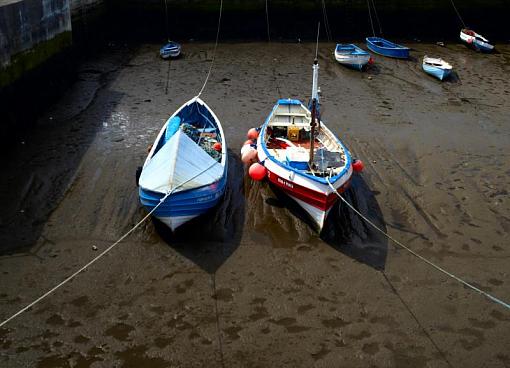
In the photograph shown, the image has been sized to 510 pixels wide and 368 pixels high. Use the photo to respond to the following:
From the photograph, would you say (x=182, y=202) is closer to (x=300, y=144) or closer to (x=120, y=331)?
(x=120, y=331)

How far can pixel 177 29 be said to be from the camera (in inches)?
1069

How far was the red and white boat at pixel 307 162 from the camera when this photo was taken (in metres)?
10.2

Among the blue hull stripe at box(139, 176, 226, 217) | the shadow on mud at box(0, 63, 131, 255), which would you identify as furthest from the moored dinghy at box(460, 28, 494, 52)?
the blue hull stripe at box(139, 176, 226, 217)

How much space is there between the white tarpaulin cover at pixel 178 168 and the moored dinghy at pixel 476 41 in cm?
2006

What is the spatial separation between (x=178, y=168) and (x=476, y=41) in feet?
69.9

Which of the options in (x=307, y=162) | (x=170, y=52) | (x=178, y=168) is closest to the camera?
(x=178, y=168)

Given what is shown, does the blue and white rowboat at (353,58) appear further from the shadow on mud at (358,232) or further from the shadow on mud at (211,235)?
the shadow on mud at (211,235)

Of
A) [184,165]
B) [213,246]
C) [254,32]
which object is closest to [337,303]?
[213,246]

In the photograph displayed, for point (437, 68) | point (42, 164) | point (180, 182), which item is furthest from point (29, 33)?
point (437, 68)

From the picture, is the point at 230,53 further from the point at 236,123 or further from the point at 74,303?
the point at 74,303

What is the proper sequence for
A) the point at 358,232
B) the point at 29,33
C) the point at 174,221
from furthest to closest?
the point at 29,33
the point at 358,232
the point at 174,221

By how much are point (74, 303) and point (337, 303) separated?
4.73 m

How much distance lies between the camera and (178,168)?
10180mm

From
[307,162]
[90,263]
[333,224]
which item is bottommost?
[90,263]
